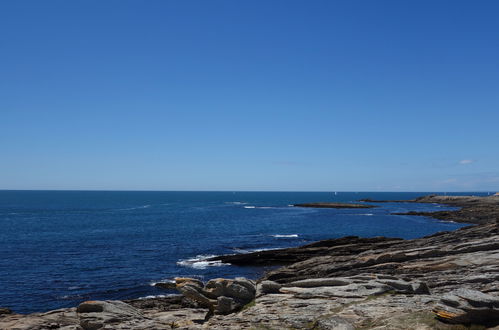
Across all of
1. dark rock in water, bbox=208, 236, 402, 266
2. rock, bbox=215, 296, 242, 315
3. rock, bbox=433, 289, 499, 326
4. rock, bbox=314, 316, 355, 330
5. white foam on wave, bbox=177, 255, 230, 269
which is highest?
rock, bbox=433, 289, 499, 326

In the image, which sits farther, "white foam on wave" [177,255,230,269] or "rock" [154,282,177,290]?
"white foam on wave" [177,255,230,269]

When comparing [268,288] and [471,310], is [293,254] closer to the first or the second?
[268,288]

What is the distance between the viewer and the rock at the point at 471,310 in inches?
627

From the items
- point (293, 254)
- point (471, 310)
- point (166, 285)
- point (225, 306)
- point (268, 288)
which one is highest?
point (471, 310)

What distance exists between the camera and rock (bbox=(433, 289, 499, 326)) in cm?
1593

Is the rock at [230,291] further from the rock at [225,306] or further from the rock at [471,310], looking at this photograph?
the rock at [471,310]

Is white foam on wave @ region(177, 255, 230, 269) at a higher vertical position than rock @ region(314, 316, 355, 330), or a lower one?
lower

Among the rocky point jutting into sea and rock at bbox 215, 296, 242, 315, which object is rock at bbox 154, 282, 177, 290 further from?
rock at bbox 215, 296, 242, 315

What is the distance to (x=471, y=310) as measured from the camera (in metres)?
16.0

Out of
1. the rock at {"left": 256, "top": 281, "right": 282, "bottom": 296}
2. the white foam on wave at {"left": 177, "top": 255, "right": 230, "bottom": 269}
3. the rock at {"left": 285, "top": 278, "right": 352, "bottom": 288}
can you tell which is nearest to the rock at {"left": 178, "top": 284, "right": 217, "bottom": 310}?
the rock at {"left": 256, "top": 281, "right": 282, "bottom": 296}

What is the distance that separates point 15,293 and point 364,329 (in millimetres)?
35755

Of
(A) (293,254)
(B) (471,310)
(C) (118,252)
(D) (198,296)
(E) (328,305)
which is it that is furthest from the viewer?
(C) (118,252)

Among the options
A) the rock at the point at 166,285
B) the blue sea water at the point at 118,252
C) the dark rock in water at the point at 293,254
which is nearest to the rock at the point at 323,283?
the rock at the point at 166,285

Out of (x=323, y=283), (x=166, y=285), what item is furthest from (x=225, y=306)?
(x=166, y=285)
